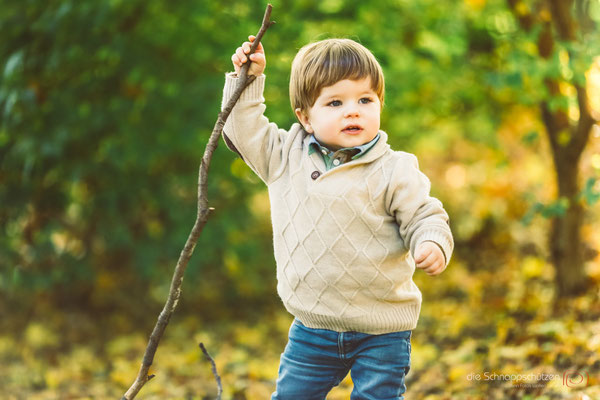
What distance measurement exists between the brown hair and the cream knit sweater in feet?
0.50

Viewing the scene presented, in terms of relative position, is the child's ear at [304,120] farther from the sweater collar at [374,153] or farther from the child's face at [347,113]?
the sweater collar at [374,153]

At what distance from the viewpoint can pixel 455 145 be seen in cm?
856

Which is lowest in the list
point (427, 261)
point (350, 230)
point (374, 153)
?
point (427, 261)

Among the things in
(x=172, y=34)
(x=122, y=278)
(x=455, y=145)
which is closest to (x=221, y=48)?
(x=172, y=34)

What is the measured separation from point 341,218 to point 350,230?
0.05m

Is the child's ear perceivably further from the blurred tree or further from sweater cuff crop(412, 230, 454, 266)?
the blurred tree

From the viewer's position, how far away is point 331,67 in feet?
6.52

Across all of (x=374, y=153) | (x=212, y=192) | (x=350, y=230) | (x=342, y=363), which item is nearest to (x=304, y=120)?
(x=374, y=153)

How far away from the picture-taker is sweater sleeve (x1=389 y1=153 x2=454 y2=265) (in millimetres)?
1898

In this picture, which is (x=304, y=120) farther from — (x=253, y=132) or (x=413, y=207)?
(x=413, y=207)

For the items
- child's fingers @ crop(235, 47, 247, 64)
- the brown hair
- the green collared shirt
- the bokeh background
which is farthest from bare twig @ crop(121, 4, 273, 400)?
the bokeh background

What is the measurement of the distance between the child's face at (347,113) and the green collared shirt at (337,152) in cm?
2

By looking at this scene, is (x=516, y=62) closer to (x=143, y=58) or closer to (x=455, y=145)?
(x=143, y=58)
